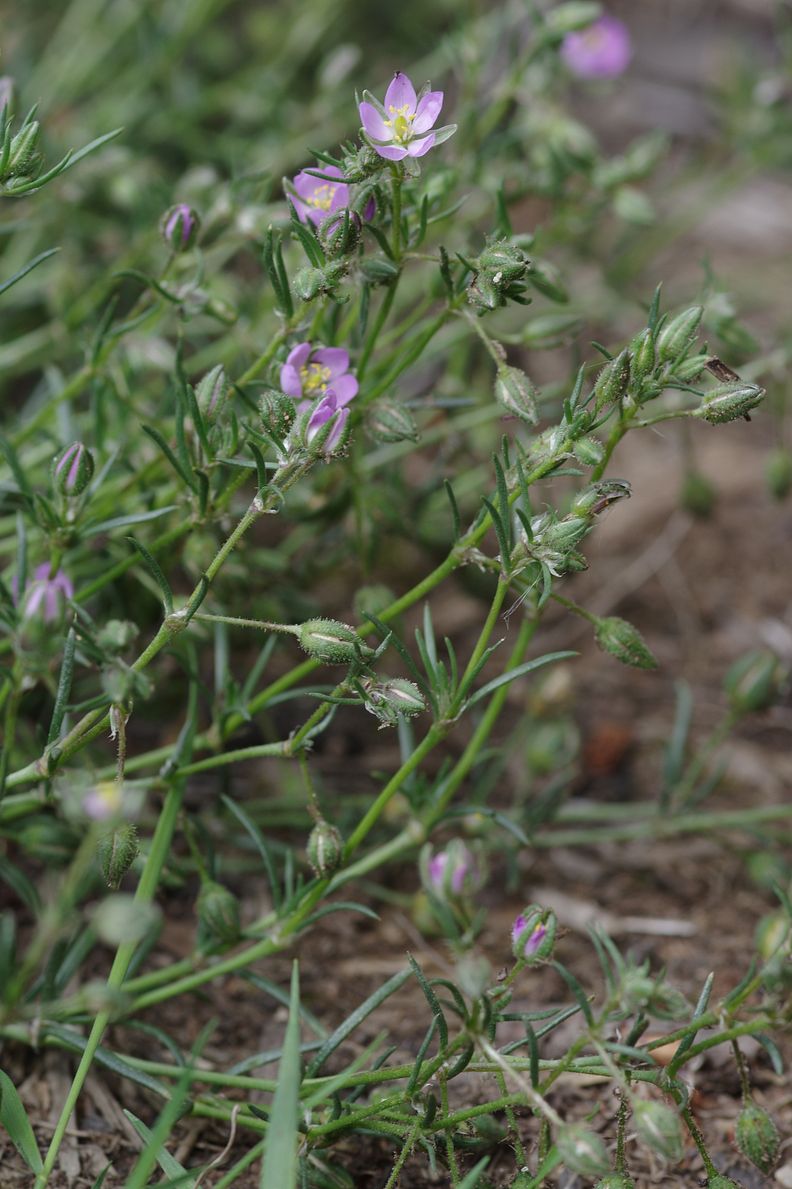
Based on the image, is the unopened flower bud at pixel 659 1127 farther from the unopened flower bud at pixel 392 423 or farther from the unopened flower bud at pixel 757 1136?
the unopened flower bud at pixel 392 423

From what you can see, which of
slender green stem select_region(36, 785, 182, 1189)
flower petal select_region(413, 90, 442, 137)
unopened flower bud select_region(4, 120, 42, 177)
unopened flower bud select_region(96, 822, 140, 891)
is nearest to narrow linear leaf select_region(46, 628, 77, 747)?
unopened flower bud select_region(96, 822, 140, 891)

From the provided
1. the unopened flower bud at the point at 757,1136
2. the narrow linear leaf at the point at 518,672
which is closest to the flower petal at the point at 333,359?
the narrow linear leaf at the point at 518,672

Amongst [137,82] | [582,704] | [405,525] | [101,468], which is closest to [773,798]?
[582,704]

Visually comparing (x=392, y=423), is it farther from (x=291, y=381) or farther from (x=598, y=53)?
(x=598, y=53)

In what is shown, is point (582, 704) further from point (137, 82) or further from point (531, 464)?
point (137, 82)

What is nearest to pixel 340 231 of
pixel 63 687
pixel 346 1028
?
pixel 63 687

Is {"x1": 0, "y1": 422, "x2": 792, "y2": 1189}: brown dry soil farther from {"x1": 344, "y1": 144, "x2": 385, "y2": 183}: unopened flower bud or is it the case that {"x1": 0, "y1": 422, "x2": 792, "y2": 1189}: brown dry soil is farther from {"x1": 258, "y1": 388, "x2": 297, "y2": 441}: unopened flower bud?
{"x1": 344, "y1": 144, "x2": 385, "y2": 183}: unopened flower bud

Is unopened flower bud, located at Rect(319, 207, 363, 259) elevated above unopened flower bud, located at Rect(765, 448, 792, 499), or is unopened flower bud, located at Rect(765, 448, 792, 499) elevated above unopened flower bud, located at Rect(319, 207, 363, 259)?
unopened flower bud, located at Rect(319, 207, 363, 259)
